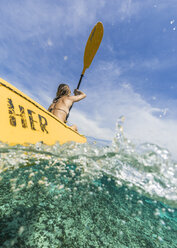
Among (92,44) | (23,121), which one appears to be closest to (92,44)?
(92,44)

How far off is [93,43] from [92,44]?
6 cm

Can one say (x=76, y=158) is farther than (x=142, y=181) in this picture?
Yes

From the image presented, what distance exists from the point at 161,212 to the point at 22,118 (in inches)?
109

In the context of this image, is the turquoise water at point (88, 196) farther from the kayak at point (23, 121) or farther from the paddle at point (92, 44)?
the paddle at point (92, 44)

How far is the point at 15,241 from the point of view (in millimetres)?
930

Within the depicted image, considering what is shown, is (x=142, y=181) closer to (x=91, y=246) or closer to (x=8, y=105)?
(x=91, y=246)

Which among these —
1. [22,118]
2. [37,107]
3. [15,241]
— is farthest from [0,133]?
[15,241]

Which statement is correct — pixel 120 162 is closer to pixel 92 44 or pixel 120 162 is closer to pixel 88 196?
pixel 88 196

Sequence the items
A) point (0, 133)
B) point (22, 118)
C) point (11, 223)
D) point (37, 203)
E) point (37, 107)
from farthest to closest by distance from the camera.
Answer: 1. point (37, 107)
2. point (22, 118)
3. point (0, 133)
4. point (37, 203)
5. point (11, 223)

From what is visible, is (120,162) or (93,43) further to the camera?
(93,43)

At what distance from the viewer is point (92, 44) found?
5676 millimetres

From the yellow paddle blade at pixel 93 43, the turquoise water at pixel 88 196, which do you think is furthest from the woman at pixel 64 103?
the yellow paddle blade at pixel 93 43

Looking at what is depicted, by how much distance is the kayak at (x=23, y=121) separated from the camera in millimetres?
1808

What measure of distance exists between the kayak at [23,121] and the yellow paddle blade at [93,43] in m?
4.20
